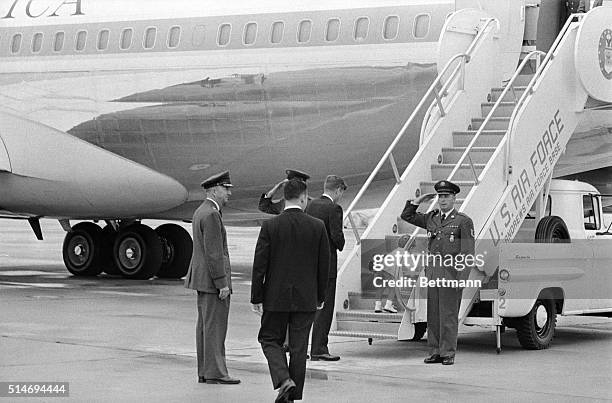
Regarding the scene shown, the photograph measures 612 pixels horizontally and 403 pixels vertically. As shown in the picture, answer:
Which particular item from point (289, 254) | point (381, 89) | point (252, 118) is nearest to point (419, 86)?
point (381, 89)

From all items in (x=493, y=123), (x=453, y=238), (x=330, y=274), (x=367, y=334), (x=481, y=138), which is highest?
(x=493, y=123)

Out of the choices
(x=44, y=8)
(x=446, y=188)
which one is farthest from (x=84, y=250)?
(x=446, y=188)

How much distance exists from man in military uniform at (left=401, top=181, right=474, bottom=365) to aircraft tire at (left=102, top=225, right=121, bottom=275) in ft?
36.3

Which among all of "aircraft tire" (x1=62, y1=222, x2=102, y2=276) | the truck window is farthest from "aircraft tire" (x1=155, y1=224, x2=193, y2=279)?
the truck window

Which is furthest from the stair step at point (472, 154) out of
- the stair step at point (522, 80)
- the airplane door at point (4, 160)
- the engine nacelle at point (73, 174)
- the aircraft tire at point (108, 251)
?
the aircraft tire at point (108, 251)

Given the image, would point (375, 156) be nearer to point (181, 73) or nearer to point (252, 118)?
point (252, 118)

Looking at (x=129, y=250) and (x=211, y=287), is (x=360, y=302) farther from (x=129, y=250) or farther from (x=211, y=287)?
(x=129, y=250)

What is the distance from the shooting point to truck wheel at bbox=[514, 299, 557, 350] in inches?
484

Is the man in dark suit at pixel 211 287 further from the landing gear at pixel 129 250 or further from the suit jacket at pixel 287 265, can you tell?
the landing gear at pixel 129 250

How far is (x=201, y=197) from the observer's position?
65.5ft

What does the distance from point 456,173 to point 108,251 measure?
33.5 ft

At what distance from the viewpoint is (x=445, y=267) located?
1140 cm

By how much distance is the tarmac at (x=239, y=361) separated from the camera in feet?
31.7

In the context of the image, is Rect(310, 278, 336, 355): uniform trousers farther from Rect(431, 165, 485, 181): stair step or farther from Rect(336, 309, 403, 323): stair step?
Rect(431, 165, 485, 181): stair step
